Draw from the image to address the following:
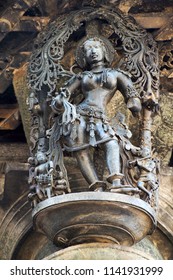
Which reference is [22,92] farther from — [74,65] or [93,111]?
[93,111]

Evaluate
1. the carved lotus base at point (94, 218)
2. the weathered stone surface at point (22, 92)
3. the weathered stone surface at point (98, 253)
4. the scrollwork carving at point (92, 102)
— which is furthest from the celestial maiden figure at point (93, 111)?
the weathered stone surface at point (22, 92)

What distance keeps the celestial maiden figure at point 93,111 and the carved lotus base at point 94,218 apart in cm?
11

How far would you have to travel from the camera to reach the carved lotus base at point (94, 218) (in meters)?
6.84

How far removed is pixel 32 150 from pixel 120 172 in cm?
67

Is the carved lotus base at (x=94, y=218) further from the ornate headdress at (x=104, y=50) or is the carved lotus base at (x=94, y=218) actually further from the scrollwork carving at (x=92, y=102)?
the ornate headdress at (x=104, y=50)

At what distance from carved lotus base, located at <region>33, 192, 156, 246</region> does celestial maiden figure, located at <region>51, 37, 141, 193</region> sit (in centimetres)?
11

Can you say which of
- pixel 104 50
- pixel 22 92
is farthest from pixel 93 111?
pixel 22 92

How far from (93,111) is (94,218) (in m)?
0.67

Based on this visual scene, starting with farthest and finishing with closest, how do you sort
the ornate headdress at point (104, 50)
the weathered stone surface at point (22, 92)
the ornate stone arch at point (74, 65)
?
1. the weathered stone surface at point (22, 92)
2. the ornate headdress at point (104, 50)
3. the ornate stone arch at point (74, 65)

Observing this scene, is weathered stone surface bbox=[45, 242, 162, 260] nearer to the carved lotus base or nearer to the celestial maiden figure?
the carved lotus base

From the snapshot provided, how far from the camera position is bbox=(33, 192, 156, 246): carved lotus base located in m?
6.84

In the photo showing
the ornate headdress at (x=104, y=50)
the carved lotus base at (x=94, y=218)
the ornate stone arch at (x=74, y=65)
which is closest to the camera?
the carved lotus base at (x=94, y=218)

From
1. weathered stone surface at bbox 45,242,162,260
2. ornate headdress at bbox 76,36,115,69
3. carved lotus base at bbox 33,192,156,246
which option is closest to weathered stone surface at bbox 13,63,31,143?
ornate headdress at bbox 76,36,115,69

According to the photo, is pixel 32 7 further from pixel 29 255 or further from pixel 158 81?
pixel 29 255
